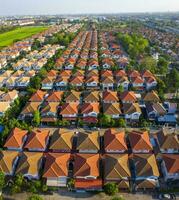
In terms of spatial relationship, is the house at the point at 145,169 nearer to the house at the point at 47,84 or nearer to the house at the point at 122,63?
the house at the point at 47,84

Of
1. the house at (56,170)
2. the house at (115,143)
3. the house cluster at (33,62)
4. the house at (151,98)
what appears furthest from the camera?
the house cluster at (33,62)

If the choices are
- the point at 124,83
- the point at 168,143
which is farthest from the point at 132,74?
the point at 168,143

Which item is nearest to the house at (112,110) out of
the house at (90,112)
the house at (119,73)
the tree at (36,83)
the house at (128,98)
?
the house at (90,112)

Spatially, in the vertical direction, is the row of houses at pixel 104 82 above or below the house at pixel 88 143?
above

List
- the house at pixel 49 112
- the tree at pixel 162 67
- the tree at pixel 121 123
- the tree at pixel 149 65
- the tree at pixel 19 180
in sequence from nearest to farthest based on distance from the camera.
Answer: the tree at pixel 19 180, the tree at pixel 121 123, the house at pixel 49 112, the tree at pixel 162 67, the tree at pixel 149 65

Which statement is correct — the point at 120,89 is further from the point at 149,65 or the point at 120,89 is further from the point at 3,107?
the point at 3,107

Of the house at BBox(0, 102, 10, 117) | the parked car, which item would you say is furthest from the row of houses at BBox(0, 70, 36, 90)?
the parked car
